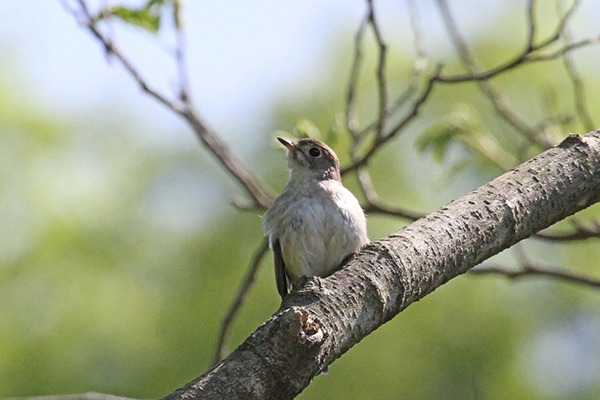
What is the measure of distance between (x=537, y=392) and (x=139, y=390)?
7035 millimetres

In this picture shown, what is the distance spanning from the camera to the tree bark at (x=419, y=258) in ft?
6.66

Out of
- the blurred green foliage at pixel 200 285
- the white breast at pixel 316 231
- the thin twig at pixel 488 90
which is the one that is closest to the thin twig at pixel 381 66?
the white breast at pixel 316 231

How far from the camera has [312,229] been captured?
462cm

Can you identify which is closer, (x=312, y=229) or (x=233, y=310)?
(x=233, y=310)

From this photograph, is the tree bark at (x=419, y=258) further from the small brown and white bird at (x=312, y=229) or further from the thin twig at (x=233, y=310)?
the small brown and white bird at (x=312, y=229)

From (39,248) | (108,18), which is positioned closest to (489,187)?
(108,18)

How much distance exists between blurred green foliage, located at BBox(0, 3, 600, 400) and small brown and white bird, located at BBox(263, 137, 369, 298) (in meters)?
6.39

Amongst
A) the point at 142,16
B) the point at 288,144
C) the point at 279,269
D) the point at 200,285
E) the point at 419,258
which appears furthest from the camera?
the point at 200,285

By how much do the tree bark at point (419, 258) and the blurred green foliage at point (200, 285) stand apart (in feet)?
26.8

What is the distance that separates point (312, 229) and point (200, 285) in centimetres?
833

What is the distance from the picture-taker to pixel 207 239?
13.5 metres

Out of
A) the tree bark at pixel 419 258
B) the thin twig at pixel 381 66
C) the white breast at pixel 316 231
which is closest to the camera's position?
the tree bark at pixel 419 258

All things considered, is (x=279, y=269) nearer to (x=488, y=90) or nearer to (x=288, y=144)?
(x=288, y=144)

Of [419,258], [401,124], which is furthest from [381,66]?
[419,258]
